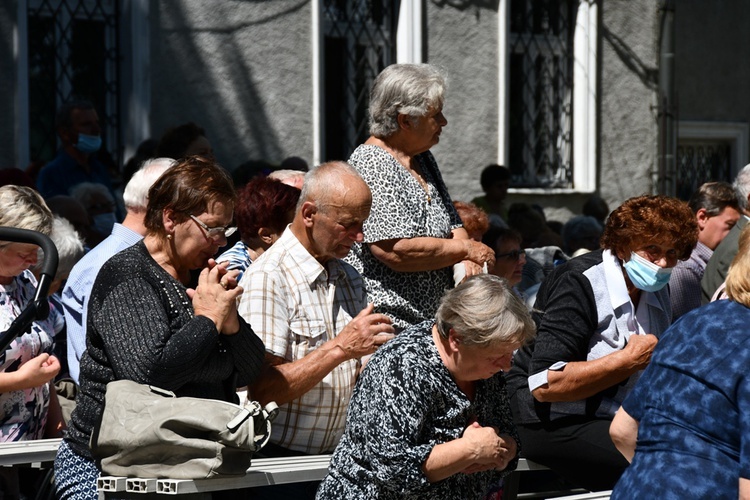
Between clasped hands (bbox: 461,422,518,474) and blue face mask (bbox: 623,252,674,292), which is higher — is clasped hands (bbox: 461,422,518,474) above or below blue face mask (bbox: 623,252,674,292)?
below

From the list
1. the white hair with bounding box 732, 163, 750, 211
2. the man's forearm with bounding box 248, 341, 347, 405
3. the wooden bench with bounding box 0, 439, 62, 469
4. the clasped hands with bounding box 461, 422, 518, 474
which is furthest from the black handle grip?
the white hair with bounding box 732, 163, 750, 211

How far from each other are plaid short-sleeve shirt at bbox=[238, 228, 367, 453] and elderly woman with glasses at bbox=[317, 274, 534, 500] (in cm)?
46

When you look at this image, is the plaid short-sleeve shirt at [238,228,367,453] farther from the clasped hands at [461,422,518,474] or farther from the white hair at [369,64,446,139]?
the white hair at [369,64,446,139]

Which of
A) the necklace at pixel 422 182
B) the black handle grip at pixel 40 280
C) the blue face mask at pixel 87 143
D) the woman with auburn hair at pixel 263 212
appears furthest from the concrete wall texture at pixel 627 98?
the black handle grip at pixel 40 280

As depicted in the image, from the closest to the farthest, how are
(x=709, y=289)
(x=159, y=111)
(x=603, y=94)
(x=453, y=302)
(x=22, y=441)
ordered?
1. (x=453, y=302)
2. (x=22, y=441)
3. (x=709, y=289)
4. (x=159, y=111)
5. (x=603, y=94)

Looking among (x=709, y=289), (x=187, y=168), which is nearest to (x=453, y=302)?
(x=187, y=168)

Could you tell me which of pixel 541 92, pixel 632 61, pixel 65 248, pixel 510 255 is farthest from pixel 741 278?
pixel 632 61

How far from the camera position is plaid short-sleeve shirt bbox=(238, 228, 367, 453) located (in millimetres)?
4070

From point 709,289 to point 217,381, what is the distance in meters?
3.07

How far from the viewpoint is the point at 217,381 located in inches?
147

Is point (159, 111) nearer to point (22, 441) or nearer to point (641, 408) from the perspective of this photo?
point (22, 441)

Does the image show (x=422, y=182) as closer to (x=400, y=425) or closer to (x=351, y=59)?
(x=400, y=425)

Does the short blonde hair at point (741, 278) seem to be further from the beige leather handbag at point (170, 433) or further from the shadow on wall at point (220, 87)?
the shadow on wall at point (220, 87)

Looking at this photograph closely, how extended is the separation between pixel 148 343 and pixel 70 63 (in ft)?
20.5
